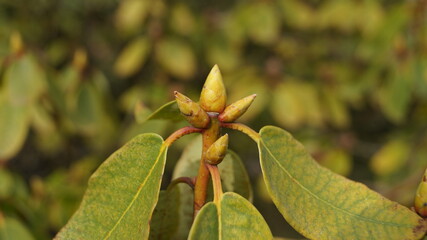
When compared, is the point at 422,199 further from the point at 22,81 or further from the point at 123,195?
the point at 22,81

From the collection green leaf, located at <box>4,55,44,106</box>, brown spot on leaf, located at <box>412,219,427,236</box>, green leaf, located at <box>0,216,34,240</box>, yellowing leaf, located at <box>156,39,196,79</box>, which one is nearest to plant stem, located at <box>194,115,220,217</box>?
brown spot on leaf, located at <box>412,219,427,236</box>

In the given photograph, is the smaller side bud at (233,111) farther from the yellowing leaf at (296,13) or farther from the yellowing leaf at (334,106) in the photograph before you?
the yellowing leaf at (296,13)

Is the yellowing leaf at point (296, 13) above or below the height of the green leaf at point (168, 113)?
below

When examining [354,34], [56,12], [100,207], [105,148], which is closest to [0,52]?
[105,148]

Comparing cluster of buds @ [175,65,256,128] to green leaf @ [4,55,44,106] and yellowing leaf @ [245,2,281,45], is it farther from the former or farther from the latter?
yellowing leaf @ [245,2,281,45]

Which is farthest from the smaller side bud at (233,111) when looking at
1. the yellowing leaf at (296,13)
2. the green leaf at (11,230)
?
the yellowing leaf at (296,13)

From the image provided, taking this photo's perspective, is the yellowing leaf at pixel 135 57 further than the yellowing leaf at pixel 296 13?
No

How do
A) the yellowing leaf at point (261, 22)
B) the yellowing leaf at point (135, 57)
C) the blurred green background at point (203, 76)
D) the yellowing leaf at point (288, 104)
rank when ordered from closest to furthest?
the blurred green background at point (203, 76), the yellowing leaf at point (288, 104), the yellowing leaf at point (135, 57), the yellowing leaf at point (261, 22)
